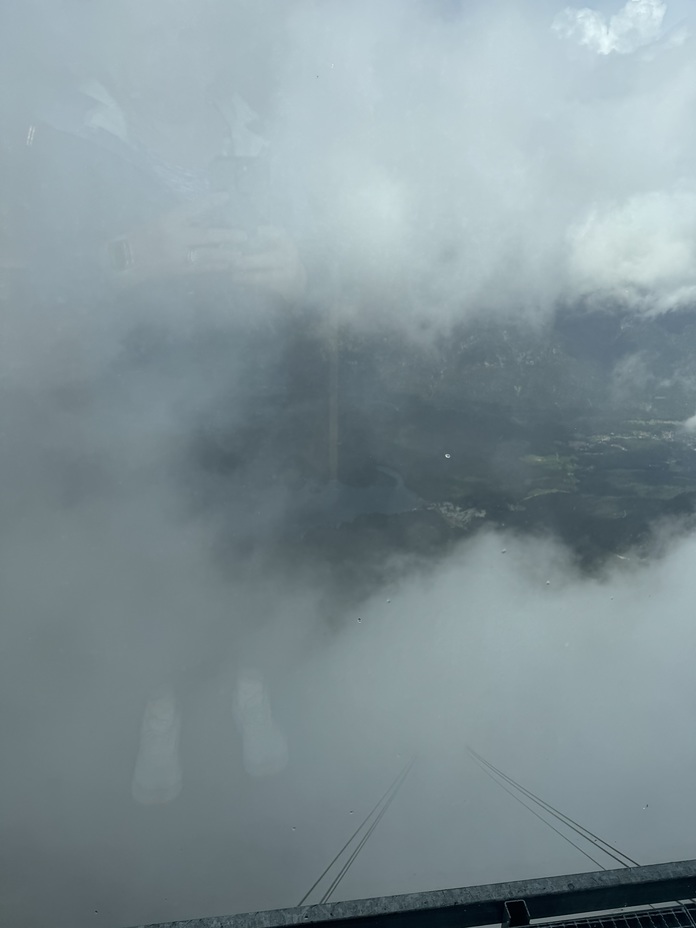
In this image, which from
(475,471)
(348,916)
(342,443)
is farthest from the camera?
(475,471)

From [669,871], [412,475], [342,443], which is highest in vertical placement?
[342,443]

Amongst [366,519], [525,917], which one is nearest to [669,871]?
[525,917]

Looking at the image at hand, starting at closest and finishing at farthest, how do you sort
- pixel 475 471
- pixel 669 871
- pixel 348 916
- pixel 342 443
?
pixel 348 916 < pixel 669 871 < pixel 342 443 < pixel 475 471

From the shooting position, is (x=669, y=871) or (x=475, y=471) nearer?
(x=669, y=871)

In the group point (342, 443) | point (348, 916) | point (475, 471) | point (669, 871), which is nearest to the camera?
point (348, 916)

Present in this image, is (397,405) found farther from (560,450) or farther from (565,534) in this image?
(565,534)

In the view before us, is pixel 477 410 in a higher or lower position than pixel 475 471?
higher

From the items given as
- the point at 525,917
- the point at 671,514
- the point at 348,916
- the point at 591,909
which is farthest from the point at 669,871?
the point at 671,514

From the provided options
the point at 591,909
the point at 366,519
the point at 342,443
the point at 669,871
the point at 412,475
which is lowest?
the point at 591,909

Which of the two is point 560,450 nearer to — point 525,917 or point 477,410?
point 477,410
